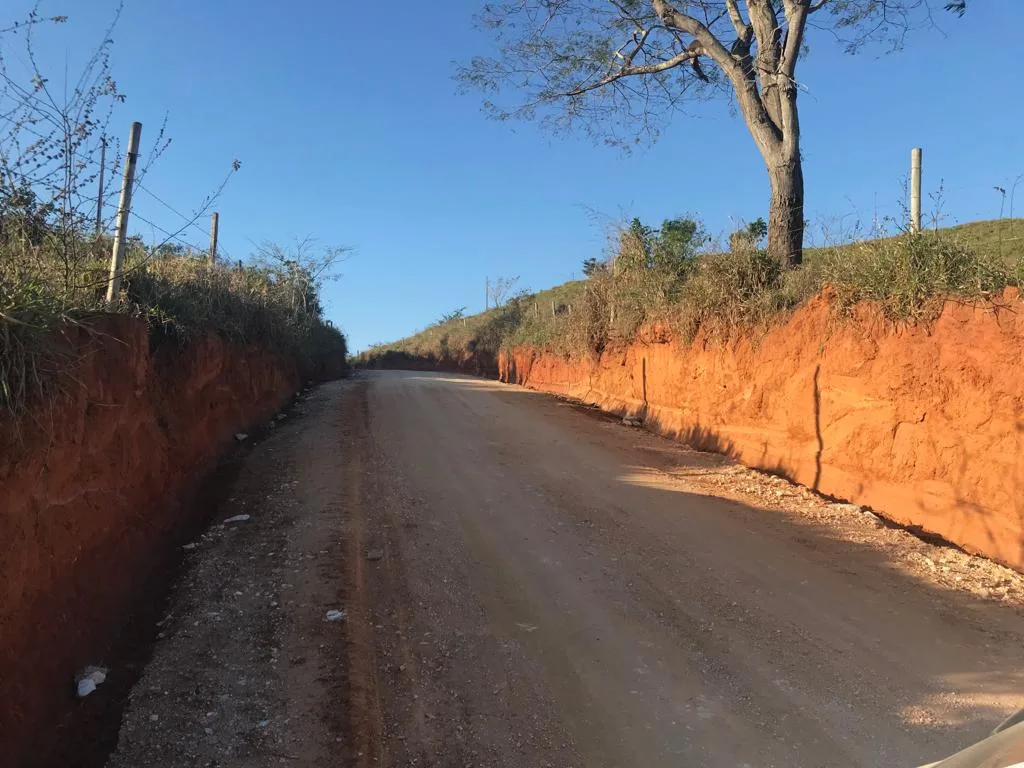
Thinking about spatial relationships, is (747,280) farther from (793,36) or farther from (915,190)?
(793,36)

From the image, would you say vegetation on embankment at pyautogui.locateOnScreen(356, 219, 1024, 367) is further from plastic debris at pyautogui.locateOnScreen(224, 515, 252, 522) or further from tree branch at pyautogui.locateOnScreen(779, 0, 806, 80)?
plastic debris at pyautogui.locateOnScreen(224, 515, 252, 522)

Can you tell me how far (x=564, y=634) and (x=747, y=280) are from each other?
27.5 ft

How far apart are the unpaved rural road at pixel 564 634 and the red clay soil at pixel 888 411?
0.57m

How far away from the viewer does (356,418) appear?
1301cm

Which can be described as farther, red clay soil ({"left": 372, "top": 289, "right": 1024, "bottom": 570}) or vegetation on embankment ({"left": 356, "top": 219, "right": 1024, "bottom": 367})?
vegetation on embankment ({"left": 356, "top": 219, "right": 1024, "bottom": 367})

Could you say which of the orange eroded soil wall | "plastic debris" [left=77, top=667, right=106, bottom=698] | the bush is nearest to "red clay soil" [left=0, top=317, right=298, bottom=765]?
"plastic debris" [left=77, top=667, right=106, bottom=698]

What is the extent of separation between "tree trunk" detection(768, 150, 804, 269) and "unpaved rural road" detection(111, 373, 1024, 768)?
559 centimetres

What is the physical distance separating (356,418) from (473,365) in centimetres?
2974

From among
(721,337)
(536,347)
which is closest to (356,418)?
(721,337)

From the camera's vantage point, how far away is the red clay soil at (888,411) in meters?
6.52

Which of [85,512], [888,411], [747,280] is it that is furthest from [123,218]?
[747,280]

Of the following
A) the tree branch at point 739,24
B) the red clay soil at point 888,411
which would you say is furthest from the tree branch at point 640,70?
the red clay soil at point 888,411

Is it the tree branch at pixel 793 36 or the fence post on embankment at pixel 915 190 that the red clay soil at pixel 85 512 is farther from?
the tree branch at pixel 793 36

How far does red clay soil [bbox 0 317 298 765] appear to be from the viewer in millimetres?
3869
